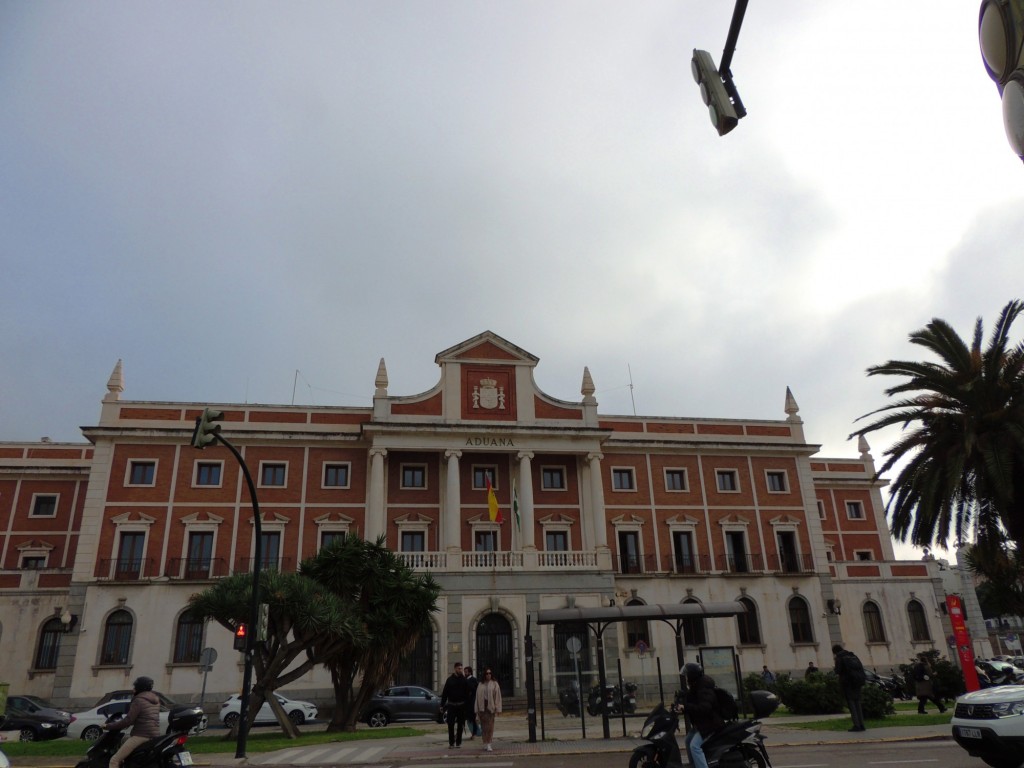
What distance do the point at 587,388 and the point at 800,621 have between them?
16.2 metres

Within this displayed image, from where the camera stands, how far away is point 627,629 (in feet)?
119

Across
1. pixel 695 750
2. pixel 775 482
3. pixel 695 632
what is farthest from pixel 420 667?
pixel 695 750

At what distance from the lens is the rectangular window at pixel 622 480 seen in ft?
130

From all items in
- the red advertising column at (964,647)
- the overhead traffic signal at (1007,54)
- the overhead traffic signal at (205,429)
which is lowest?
the red advertising column at (964,647)

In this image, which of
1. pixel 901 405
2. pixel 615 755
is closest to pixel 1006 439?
pixel 901 405

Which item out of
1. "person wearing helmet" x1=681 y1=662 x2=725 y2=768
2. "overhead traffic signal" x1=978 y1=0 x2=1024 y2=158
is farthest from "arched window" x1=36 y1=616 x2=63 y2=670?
"overhead traffic signal" x1=978 y1=0 x2=1024 y2=158

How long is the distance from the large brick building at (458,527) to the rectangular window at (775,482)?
117 mm

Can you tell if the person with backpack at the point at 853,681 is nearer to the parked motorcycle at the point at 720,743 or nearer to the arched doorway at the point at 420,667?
the parked motorcycle at the point at 720,743

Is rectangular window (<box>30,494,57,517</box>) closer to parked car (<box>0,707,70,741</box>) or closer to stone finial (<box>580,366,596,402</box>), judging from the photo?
parked car (<box>0,707,70,741</box>)

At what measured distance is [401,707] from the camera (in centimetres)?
2692

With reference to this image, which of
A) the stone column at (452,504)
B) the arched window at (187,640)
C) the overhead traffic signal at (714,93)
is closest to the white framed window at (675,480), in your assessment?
the stone column at (452,504)

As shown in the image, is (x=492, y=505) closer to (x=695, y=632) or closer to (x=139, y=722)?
(x=695, y=632)

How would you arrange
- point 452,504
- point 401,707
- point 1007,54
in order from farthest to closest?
point 452,504 < point 401,707 < point 1007,54

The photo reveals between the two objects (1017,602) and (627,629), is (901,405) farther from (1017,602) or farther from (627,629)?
(627,629)
